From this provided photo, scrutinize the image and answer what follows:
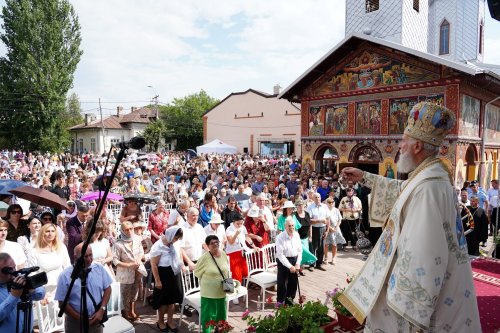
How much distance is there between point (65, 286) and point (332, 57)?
17.9m

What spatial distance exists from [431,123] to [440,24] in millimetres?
35176

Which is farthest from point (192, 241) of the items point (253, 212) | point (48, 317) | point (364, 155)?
point (364, 155)

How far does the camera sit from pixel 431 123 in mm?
2354

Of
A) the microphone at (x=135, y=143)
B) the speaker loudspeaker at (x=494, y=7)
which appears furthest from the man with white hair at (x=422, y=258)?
the microphone at (x=135, y=143)

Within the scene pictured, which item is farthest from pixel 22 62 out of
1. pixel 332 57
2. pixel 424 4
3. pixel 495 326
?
pixel 495 326

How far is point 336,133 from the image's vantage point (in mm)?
19578

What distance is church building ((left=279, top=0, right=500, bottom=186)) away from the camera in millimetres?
15781

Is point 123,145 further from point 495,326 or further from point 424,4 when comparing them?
point 424,4

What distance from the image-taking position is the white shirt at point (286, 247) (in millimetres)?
6766

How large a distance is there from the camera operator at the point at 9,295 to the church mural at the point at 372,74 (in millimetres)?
16728

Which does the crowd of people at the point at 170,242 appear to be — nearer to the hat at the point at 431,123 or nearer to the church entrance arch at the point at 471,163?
the hat at the point at 431,123

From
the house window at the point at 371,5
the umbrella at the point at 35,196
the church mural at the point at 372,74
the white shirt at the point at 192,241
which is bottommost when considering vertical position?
the white shirt at the point at 192,241

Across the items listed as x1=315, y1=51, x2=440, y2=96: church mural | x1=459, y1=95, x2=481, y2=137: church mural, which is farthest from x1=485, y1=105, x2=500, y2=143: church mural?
x1=315, y1=51, x2=440, y2=96: church mural

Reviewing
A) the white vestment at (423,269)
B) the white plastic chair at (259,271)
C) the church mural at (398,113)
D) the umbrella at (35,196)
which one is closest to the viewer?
the white vestment at (423,269)
